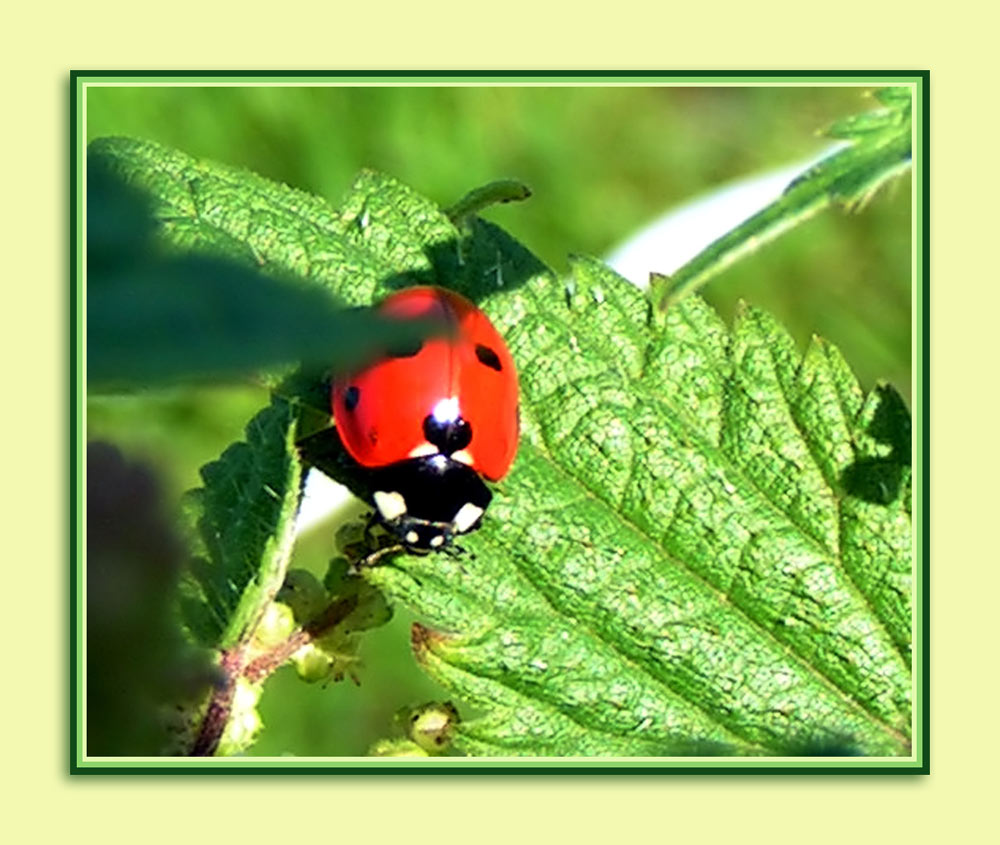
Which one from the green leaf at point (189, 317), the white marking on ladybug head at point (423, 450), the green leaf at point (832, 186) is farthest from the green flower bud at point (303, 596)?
the green leaf at point (189, 317)

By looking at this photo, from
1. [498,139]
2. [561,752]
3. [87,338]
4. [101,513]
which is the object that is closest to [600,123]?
[498,139]

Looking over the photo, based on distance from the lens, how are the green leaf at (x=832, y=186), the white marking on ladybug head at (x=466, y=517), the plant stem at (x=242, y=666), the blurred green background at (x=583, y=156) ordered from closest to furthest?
the green leaf at (x=832, y=186) < the plant stem at (x=242, y=666) < the white marking on ladybug head at (x=466, y=517) < the blurred green background at (x=583, y=156)

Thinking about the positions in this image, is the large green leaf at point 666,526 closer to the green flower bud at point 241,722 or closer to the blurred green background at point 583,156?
the green flower bud at point 241,722

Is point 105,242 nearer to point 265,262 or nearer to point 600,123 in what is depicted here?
point 265,262

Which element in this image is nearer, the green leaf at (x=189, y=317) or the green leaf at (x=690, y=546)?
the green leaf at (x=189, y=317)

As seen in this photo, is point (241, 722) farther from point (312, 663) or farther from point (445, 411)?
point (445, 411)

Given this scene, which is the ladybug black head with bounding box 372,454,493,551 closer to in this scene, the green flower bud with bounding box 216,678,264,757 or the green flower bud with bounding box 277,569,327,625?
the green flower bud with bounding box 277,569,327,625

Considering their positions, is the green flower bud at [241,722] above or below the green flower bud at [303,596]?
below
